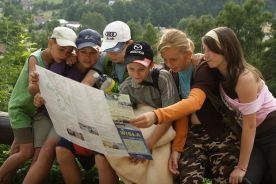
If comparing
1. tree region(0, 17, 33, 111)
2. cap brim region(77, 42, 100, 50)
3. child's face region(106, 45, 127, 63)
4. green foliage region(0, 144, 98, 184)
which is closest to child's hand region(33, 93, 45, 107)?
cap brim region(77, 42, 100, 50)

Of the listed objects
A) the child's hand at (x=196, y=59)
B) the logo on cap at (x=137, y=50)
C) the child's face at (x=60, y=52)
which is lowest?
the child's face at (x=60, y=52)

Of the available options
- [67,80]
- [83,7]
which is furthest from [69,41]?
[83,7]

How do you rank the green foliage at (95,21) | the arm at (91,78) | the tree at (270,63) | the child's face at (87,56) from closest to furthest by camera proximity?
1. the arm at (91,78)
2. the child's face at (87,56)
3. the tree at (270,63)
4. the green foliage at (95,21)

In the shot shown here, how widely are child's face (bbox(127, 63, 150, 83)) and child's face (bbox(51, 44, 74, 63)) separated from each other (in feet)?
1.99

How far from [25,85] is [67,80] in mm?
768

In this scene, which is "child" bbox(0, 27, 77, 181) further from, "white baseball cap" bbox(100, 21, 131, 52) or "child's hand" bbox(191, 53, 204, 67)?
"child's hand" bbox(191, 53, 204, 67)

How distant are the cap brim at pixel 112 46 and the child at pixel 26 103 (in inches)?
9.1

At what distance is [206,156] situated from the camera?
297 cm

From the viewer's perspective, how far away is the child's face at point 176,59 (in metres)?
2.92

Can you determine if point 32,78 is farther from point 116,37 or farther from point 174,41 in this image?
point 174,41

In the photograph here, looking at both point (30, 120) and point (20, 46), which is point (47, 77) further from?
point (20, 46)

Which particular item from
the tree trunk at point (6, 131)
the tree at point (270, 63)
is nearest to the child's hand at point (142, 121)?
the tree trunk at point (6, 131)

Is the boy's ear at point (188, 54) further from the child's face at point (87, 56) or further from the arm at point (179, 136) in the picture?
the child's face at point (87, 56)

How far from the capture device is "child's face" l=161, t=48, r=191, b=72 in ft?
9.58
